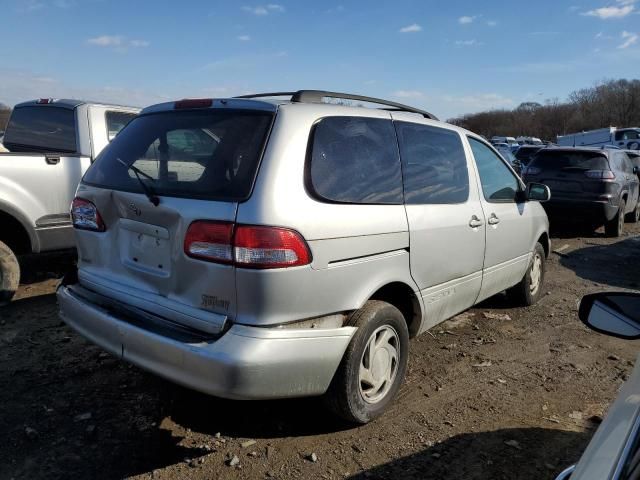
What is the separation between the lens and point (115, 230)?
117 inches

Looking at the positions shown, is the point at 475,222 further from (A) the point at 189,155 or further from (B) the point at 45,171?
(B) the point at 45,171

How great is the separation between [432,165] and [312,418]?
6.27ft

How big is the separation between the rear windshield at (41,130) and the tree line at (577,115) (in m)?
51.4

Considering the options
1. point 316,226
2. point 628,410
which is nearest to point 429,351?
point 316,226

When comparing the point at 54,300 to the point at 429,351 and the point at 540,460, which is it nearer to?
the point at 429,351

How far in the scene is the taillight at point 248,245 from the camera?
2.41 metres

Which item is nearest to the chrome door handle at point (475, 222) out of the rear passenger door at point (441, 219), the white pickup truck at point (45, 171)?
the rear passenger door at point (441, 219)

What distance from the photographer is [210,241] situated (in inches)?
97.8

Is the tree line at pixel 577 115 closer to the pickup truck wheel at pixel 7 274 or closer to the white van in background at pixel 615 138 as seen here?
the white van in background at pixel 615 138

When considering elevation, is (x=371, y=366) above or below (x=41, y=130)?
below

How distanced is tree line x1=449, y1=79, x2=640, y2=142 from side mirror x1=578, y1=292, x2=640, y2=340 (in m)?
54.7

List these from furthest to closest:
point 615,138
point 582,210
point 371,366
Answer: point 615,138 < point 582,210 < point 371,366

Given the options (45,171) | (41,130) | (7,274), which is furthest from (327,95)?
(41,130)

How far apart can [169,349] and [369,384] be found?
4.07ft
